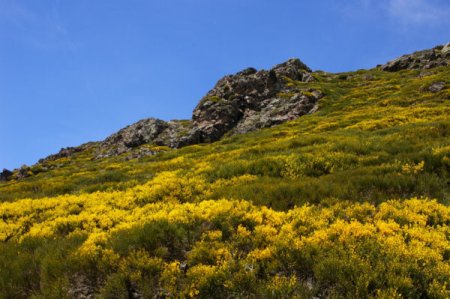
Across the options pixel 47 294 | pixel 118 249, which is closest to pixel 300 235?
pixel 118 249

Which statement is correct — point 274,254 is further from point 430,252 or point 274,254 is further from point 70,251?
point 70,251

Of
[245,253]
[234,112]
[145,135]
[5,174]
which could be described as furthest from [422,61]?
[5,174]

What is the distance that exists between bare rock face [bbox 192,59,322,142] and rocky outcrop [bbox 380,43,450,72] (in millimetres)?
21618

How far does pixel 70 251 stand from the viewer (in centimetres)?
852

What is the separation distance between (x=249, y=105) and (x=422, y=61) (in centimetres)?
4235

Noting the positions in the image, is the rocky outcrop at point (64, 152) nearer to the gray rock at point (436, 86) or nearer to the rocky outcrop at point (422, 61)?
the gray rock at point (436, 86)

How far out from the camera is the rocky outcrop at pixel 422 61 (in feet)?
215

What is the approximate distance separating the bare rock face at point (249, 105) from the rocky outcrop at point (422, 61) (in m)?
21.6

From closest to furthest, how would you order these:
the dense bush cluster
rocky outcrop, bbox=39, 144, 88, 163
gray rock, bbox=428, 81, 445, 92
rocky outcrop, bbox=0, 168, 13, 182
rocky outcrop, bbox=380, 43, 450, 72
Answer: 1. the dense bush cluster
2. gray rock, bbox=428, 81, 445, 92
3. rocky outcrop, bbox=0, 168, 13, 182
4. rocky outcrop, bbox=380, 43, 450, 72
5. rocky outcrop, bbox=39, 144, 88, 163

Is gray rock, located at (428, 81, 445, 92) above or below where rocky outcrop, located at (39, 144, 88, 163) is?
below

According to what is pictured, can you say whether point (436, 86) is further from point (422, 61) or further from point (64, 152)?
point (64, 152)

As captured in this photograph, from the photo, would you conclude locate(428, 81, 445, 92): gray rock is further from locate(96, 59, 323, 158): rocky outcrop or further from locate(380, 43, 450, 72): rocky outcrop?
locate(380, 43, 450, 72): rocky outcrop

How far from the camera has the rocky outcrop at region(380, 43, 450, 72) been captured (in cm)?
6553

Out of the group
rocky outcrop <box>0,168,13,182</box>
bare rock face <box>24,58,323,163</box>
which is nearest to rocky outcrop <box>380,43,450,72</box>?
bare rock face <box>24,58,323,163</box>
